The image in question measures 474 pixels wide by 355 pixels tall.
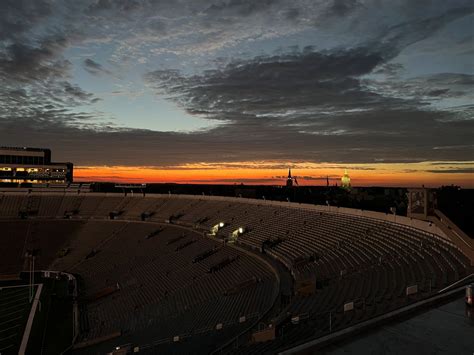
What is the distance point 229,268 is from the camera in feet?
92.4

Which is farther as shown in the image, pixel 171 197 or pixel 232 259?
pixel 171 197

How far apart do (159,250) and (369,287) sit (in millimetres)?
26259

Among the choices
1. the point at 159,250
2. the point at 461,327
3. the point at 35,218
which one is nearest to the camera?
the point at 461,327

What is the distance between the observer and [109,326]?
23.8 metres

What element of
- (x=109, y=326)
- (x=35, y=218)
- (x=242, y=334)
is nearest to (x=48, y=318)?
(x=109, y=326)

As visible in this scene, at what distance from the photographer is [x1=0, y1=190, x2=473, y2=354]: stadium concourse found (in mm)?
13938

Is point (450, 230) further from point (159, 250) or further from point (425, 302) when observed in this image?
point (159, 250)

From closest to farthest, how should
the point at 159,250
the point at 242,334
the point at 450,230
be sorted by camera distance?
the point at 242,334, the point at 450,230, the point at 159,250

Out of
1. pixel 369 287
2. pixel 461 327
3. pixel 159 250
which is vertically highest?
pixel 461 327

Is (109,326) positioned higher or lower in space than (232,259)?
lower

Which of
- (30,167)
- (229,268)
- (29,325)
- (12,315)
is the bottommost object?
(12,315)

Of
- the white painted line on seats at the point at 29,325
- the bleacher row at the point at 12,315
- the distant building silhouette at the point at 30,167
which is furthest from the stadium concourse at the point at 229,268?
the distant building silhouette at the point at 30,167

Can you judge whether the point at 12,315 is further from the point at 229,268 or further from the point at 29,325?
the point at 229,268

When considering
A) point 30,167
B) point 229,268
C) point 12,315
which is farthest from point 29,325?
point 30,167
